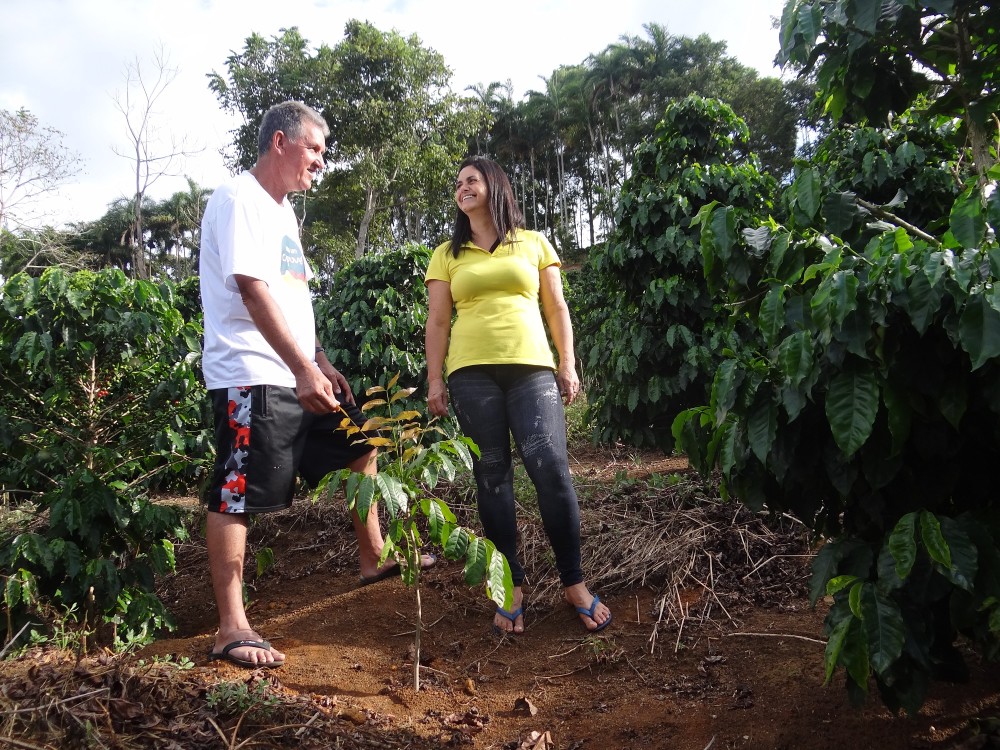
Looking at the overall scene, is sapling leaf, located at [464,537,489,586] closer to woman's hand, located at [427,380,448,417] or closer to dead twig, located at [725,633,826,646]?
woman's hand, located at [427,380,448,417]

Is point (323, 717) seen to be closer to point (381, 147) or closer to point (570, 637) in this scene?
point (570, 637)

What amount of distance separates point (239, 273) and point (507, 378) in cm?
102

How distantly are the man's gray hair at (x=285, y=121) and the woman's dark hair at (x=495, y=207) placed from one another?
24.0 inches

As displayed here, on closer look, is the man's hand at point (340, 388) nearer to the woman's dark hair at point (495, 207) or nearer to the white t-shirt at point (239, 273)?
the white t-shirt at point (239, 273)

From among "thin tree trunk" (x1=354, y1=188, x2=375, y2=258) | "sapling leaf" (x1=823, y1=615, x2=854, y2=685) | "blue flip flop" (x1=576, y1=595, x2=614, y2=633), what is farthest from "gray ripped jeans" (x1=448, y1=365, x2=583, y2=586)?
"thin tree trunk" (x1=354, y1=188, x2=375, y2=258)

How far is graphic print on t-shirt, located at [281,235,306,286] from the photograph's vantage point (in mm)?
2734

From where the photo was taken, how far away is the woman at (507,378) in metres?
2.73

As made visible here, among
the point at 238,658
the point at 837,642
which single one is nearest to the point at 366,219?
the point at 238,658

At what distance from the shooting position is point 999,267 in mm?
1348

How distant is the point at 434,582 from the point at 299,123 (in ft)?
6.52

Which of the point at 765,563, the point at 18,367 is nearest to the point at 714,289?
the point at 765,563

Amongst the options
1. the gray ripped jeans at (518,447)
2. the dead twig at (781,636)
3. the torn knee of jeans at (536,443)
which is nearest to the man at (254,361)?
the gray ripped jeans at (518,447)

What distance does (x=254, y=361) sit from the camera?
2.54 m

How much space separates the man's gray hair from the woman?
62 centimetres
